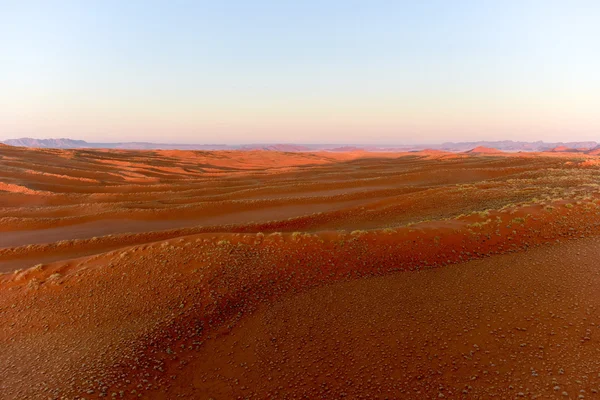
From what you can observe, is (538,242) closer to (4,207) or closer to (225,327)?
(225,327)

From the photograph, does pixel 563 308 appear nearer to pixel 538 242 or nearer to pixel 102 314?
pixel 538 242

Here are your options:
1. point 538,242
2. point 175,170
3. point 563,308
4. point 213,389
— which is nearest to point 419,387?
point 213,389

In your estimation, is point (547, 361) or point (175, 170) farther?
point (175, 170)

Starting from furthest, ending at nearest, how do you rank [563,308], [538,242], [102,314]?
[538,242]
[102,314]
[563,308]

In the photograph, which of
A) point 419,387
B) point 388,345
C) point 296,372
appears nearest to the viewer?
point 419,387

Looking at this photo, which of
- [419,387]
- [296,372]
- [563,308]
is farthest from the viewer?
[563,308]

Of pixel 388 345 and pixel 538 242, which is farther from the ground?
pixel 538 242

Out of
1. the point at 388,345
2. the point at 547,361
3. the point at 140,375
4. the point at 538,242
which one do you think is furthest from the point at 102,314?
the point at 538,242

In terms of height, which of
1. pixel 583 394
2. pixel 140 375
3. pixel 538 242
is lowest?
pixel 140 375

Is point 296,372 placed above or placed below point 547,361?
below
